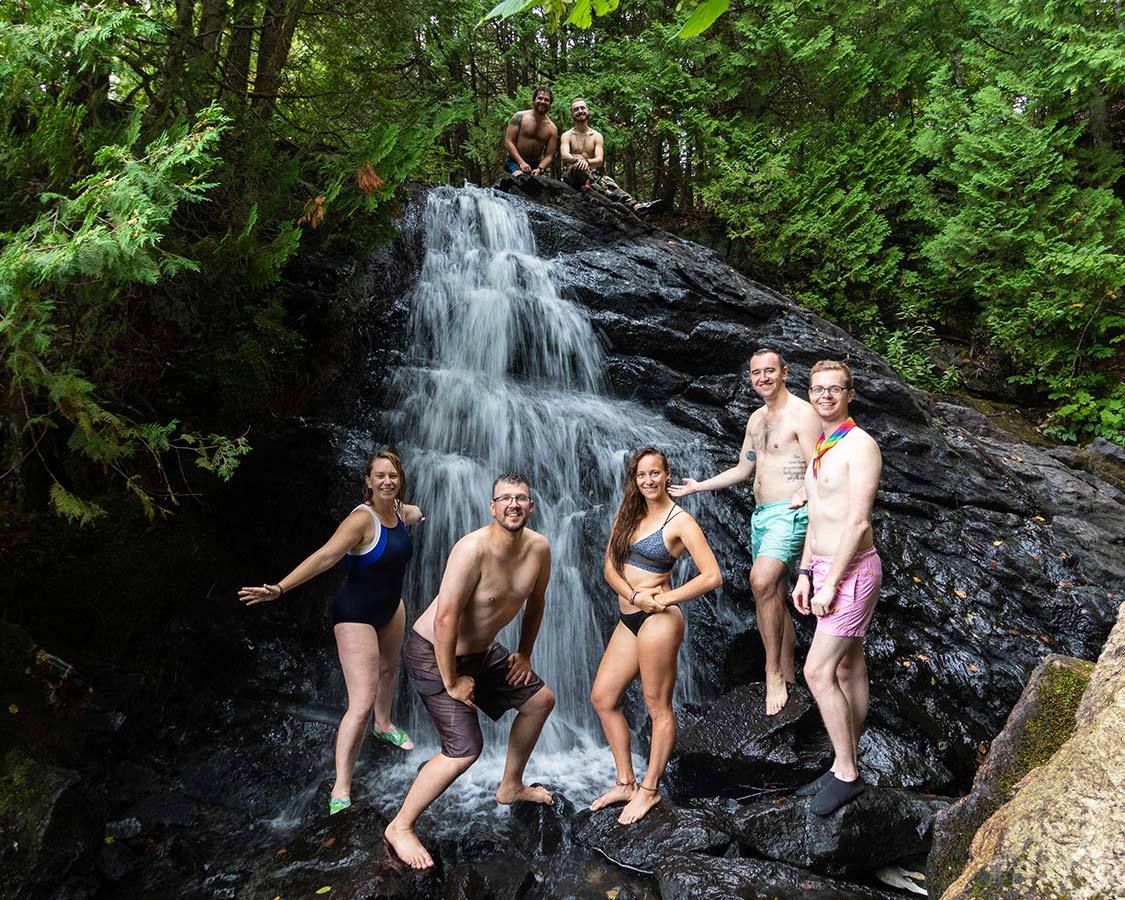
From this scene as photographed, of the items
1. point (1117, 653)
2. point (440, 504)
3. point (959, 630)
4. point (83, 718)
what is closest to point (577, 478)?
point (440, 504)

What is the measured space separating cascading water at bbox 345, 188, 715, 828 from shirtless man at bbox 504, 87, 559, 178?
3.35 ft

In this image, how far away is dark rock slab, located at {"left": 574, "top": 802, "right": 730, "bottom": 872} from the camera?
3.87 meters

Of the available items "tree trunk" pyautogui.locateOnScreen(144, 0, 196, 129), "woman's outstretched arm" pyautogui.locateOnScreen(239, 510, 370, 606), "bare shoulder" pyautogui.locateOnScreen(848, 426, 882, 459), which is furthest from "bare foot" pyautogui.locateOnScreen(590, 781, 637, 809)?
"tree trunk" pyautogui.locateOnScreen(144, 0, 196, 129)

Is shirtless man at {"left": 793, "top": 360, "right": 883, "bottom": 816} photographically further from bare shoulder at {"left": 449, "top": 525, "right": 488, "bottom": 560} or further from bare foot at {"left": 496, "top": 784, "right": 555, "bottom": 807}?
bare shoulder at {"left": 449, "top": 525, "right": 488, "bottom": 560}

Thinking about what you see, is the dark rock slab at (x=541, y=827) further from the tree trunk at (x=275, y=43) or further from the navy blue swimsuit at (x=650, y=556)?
the tree trunk at (x=275, y=43)

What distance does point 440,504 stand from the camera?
262 inches

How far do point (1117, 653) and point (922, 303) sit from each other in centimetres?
1164

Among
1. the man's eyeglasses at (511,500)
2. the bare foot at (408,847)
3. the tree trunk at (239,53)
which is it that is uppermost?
the tree trunk at (239,53)

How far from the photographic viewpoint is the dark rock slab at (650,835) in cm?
387

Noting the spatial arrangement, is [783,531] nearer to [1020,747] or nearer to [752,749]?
[752,749]

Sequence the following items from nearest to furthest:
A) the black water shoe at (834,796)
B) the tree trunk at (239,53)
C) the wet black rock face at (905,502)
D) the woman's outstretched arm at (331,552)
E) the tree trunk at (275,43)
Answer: the black water shoe at (834,796), the woman's outstretched arm at (331,552), the tree trunk at (239,53), the wet black rock face at (905,502), the tree trunk at (275,43)

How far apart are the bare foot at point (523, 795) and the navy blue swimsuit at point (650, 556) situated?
127cm

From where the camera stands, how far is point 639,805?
412 centimetres

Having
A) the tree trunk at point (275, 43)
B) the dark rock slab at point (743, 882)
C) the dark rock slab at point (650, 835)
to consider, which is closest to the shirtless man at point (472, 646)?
the dark rock slab at point (650, 835)
